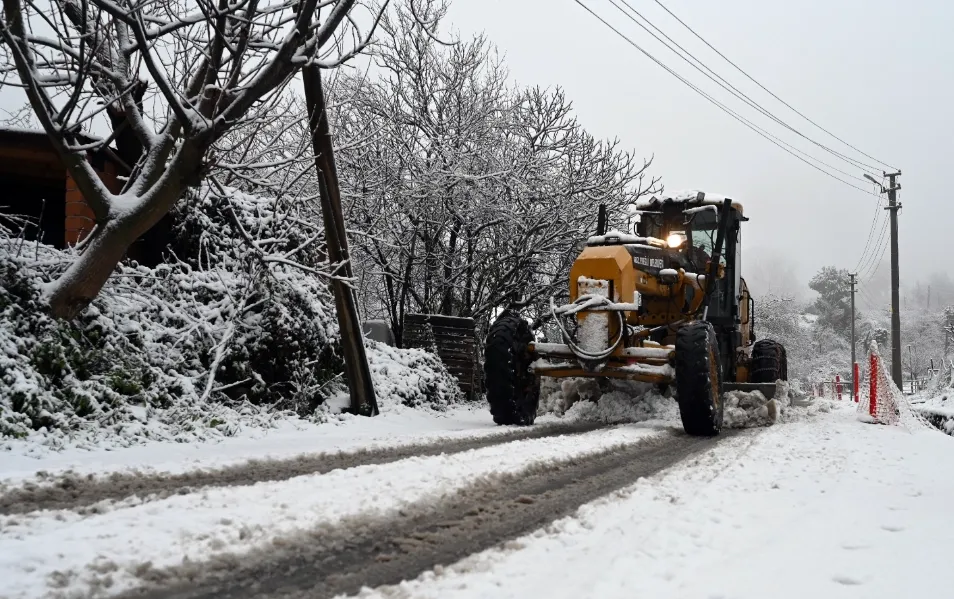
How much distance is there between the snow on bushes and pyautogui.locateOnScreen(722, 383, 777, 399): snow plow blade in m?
4.01

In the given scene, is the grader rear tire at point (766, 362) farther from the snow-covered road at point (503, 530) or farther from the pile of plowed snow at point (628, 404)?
the snow-covered road at point (503, 530)

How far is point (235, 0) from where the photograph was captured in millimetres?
6168

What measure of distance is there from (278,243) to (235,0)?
9.31 ft

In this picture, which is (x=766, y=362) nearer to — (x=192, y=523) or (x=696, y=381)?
(x=696, y=381)

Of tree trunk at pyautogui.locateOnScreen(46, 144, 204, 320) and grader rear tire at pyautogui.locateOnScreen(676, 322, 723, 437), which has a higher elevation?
tree trunk at pyautogui.locateOnScreen(46, 144, 204, 320)

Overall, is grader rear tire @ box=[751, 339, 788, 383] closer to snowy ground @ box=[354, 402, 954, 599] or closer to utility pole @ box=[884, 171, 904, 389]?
snowy ground @ box=[354, 402, 954, 599]

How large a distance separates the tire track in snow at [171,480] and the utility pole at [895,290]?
25093 millimetres

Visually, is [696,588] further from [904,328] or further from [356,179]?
[904,328]

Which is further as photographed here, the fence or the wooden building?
the fence

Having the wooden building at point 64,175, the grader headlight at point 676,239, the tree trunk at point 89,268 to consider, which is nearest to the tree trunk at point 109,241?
the tree trunk at point 89,268

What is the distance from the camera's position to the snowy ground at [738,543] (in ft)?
7.74

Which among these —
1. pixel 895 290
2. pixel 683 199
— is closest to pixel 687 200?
pixel 683 199

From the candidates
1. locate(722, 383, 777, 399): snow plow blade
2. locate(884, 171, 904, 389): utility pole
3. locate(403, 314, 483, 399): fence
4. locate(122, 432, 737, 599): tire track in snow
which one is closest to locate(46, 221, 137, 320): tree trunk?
locate(122, 432, 737, 599): tire track in snow

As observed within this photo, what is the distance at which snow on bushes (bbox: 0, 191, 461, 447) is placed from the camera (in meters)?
5.39
